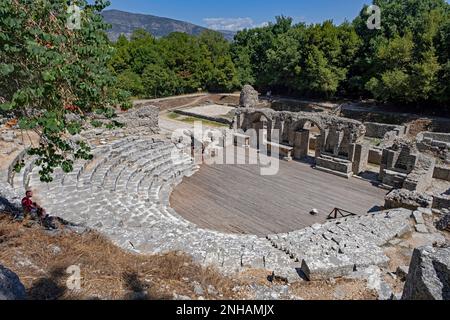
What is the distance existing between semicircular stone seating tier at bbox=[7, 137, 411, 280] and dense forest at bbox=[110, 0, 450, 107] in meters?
17.0

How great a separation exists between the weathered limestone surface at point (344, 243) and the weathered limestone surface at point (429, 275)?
1.80 metres

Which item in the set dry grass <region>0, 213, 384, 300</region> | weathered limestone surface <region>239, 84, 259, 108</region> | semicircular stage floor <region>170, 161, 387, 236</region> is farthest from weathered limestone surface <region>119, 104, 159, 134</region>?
dry grass <region>0, 213, 384, 300</region>

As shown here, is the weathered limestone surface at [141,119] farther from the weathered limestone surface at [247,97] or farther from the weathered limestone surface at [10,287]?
the weathered limestone surface at [10,287]

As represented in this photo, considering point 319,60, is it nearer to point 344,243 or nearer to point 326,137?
point 326,137

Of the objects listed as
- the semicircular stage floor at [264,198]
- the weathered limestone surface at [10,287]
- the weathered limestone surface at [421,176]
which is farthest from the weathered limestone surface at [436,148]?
the weathered limestone surface at [10,287]

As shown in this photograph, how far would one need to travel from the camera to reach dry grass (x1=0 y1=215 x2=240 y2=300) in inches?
187

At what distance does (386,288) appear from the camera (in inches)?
235

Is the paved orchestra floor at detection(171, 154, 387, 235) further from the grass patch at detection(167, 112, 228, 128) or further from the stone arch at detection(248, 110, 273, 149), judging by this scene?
the grass patch at detection(167, 112, 228, 128)

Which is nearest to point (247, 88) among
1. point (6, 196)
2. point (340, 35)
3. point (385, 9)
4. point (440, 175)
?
point (340, 35)

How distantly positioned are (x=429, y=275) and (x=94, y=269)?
5.13 metres

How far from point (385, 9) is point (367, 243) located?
3225 centimetres

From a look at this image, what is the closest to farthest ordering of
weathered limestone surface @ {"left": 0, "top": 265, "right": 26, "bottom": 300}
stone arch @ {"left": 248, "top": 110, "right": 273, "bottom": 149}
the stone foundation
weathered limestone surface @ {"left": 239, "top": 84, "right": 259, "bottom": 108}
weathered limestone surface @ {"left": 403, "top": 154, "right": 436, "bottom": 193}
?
weathered limestone surface @ {"left": 0, "top": 265, "right": 26, "bottom": 300}, weathered limestone surface @ {"left": 403, "top": 154, "right": 436, "bottom": 193}, the stone foundation, stone arch @ {"left": 248, "top": 110, "right": 273, "bottom": 149}, weathered limestone surface @ {"left": 239, "top": 84, "right": 259, "bottom": 108}

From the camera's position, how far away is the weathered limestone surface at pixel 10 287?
12.7 ft
